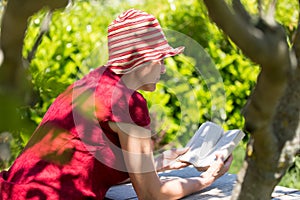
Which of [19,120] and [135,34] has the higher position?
[19,120]

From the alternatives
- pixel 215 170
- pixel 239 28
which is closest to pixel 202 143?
pixel 215 170

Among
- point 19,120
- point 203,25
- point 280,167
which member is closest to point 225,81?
point 203,25

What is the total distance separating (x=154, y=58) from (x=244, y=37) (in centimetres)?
139

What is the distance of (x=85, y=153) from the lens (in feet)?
8.12

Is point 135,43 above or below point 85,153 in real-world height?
above

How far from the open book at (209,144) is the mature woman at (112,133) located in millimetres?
A: 479

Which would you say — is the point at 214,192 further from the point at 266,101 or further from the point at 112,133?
the point at 266,101

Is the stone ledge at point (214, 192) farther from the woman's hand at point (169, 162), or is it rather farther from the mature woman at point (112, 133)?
the mature woman at point (112, 133)

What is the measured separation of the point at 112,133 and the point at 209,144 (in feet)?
2.31

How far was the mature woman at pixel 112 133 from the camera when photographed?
7.86 feet

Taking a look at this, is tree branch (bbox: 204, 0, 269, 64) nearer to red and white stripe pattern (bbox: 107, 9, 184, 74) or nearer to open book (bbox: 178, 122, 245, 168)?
red and white stripe pattern (bbox: 107, 9, 184, 74)

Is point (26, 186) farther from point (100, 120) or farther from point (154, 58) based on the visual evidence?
point (154, 58)

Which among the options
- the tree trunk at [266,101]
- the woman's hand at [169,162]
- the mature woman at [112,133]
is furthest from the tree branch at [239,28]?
the woman's hand at [169,162]

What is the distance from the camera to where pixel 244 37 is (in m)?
0.99
